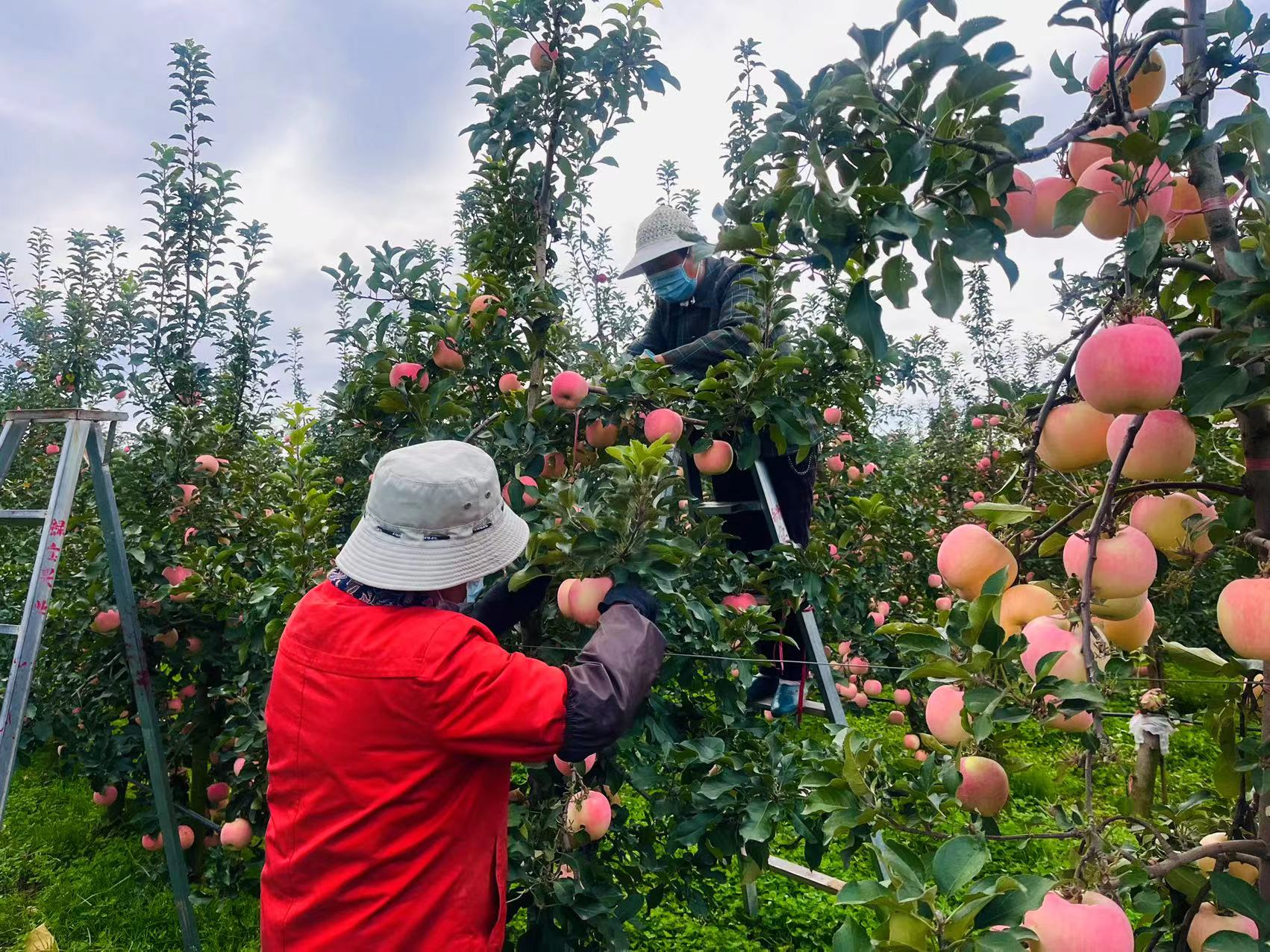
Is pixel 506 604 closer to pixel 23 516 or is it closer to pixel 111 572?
pixel 111 572

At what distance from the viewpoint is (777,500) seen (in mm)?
2924

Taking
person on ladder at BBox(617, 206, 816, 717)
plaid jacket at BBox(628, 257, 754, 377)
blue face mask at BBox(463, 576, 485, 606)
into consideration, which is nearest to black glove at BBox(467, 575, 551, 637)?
blue face mask at BBox(463, 576, 485, 606)

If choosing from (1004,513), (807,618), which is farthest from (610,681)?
(807,618)

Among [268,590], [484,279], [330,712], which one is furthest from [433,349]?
[330,712]

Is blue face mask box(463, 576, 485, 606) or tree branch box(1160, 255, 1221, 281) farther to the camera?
blue face mask box(463, 576, 485, 606)

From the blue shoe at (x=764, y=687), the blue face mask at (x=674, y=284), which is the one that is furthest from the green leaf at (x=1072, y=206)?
the blue shoe at (x=764, y=687)

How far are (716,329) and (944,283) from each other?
1.81 metres

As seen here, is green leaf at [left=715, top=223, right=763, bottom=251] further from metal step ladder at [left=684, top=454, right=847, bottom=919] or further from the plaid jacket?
metal step ladder at [left=684, top=454, right=847, bottom=919]

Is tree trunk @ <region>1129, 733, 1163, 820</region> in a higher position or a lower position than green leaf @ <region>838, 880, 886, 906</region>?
lower

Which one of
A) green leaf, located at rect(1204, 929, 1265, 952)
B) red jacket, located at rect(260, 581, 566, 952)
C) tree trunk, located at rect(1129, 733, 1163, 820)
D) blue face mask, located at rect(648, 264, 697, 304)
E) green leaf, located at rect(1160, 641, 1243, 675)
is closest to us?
green leaf, located at rect(1204, 929, 1265, 952)

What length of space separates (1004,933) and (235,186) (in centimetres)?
509

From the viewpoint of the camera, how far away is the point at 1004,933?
659 mm

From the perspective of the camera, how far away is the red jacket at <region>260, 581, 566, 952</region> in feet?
4.00

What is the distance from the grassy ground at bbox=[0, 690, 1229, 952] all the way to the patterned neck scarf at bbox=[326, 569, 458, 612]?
66.6 inches
